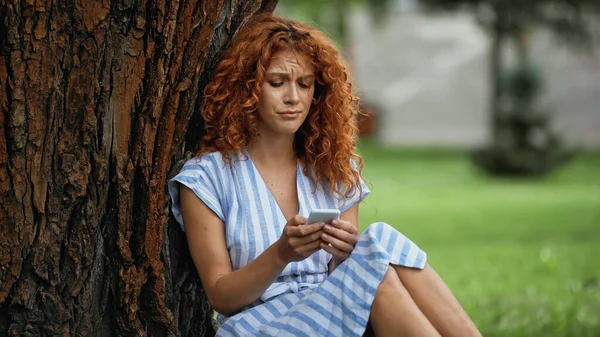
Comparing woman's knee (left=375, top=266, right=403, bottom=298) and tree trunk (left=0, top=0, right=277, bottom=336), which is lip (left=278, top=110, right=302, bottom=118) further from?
woman's knee (left=375, top=266, right=403, bottom=298)

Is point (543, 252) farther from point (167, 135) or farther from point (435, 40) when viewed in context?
point (435, 40)

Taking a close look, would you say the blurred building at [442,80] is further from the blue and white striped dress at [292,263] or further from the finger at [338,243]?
the finger at [338,243]

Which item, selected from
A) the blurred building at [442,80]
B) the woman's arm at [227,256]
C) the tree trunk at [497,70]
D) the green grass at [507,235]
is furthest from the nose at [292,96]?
the blurred building at [442,80]

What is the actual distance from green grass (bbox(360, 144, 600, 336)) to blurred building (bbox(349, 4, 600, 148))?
389 inches

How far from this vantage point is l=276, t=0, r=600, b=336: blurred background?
26.5ft

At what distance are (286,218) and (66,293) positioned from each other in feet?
2.53

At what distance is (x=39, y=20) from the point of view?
3439mm

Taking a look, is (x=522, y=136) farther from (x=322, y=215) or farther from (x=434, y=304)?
(x=322, y=215)

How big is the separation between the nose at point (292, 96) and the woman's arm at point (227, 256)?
44 cm

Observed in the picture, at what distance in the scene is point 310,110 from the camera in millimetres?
4059

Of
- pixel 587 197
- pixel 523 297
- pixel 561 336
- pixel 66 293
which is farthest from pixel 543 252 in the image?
pixel 66 293

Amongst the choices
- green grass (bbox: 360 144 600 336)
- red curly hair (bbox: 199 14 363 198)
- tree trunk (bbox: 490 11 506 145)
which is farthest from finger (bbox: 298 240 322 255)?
tree trunk (bbox: 490 11 506 145)

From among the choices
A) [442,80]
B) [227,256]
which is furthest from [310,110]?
[442,80]

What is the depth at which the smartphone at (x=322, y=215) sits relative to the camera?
3.41 m
